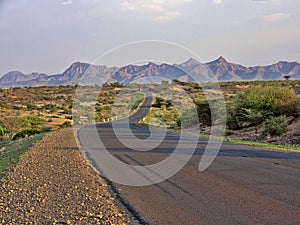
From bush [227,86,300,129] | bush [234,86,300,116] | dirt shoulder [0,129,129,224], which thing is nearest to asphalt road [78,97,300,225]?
dirt shoulder [0,129,129,224]

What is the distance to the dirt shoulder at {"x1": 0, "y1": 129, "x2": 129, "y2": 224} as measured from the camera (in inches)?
280

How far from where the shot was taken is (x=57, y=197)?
28.8ft

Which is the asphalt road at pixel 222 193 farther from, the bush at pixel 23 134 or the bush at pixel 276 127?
the bush at pixel 23 134

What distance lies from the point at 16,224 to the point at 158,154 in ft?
31.1

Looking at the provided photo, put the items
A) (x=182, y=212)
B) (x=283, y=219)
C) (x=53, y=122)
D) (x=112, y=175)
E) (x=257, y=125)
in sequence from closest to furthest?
(x=283, y=219) → (x=182, y=212) → (x=112, y=175) → (x=257, y=125) → (x=53, y=122)

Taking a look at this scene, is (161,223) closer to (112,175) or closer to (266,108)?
(112,175)

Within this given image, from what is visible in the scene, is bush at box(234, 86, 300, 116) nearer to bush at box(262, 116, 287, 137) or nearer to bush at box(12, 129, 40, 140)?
bush at box(262, 116, 287, 137)

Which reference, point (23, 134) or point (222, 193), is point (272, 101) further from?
point (222, 193)

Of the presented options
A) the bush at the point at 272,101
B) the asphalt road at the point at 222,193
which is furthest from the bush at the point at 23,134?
the asphalt road at the point at 222,193

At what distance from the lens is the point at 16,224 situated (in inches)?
267

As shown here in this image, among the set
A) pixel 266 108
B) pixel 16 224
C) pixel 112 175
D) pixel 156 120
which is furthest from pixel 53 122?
pixel 16 224

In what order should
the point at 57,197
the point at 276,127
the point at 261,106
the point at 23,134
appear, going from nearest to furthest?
the point at 57,197, the point at 276,127, the point at 261,106, the point at 23,134

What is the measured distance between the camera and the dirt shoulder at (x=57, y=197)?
712 centimetres

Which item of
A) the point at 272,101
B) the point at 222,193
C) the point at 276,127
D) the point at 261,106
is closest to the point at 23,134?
the point at 261,106
